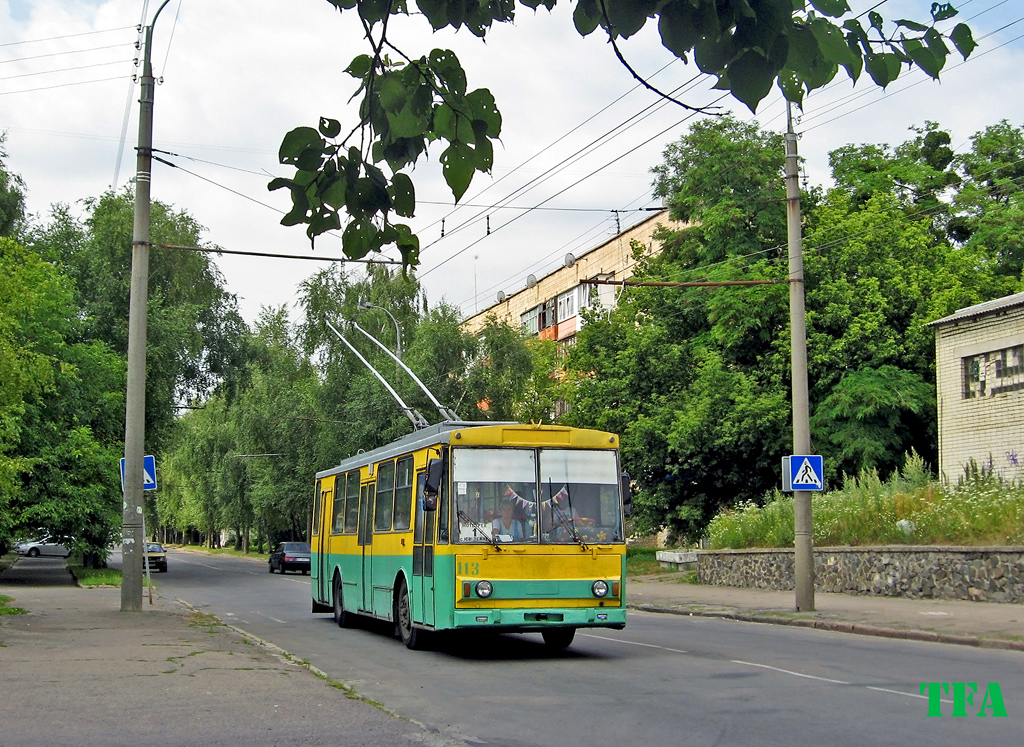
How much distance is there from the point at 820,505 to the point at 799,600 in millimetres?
7799

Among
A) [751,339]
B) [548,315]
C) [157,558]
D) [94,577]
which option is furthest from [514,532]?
[548,315]

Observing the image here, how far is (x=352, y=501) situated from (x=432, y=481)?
232 inches

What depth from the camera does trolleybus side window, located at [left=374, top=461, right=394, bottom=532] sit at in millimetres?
17406

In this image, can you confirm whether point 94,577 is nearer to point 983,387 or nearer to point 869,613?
point 869,613

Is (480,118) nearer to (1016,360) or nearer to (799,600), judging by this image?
(799,600)

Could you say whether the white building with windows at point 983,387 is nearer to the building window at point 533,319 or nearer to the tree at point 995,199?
the tree at point 995,199

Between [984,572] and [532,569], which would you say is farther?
[984,572]

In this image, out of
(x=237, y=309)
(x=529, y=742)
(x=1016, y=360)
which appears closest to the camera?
(x=529, y=742)

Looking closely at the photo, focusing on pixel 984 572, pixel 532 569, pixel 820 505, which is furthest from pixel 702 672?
pixel 820 505

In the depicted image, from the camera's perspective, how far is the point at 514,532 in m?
14.8

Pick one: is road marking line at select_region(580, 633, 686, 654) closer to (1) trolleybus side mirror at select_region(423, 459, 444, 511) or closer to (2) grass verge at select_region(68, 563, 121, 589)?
(1) trolleybus side mirror at select_region(423, 459, 444, 511)

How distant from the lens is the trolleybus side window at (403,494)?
1634cm

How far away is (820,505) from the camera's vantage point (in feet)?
92.8

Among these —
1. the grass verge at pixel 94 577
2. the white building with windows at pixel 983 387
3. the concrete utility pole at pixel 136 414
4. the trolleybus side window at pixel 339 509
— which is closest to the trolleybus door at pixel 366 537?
the trolleybus side window at pixel 339 509
